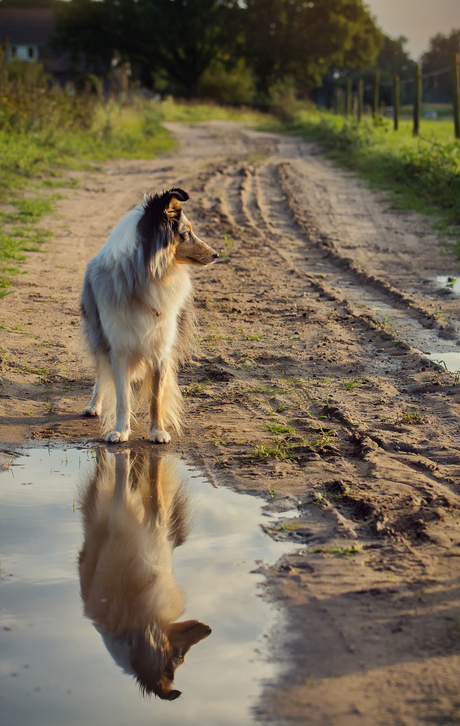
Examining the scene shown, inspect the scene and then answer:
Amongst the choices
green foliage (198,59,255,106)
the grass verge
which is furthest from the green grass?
green foliage (198,59,255,106)

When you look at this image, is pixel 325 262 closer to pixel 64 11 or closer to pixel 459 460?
pixel 459 460

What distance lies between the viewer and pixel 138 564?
3273 mm

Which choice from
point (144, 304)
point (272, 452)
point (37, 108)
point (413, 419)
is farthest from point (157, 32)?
point (272, 452)

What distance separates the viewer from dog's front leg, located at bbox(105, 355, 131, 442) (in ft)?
15.3

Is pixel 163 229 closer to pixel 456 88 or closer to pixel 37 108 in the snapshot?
pixel 456 88

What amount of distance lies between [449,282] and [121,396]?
17.8 feet

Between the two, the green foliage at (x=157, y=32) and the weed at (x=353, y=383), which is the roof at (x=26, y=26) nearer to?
the green foliage at (x=157, y=32)

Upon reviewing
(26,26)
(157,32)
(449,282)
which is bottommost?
(449,282)

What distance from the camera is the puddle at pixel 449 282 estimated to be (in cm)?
834

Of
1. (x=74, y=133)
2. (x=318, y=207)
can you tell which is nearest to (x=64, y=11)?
(x=74, y=133)

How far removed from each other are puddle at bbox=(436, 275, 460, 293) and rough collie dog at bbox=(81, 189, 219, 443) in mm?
4550

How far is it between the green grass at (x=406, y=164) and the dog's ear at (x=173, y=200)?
22.0 feet

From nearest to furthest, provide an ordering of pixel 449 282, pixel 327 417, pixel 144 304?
pixel 144 304 < pixel 327 417 < pixel 449 282

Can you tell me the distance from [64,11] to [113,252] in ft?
192
